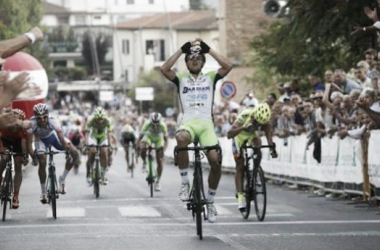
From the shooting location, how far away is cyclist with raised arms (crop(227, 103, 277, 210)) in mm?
19266

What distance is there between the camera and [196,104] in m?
17.3

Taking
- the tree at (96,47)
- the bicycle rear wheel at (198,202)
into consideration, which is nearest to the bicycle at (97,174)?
the bicycle rear wheel at (198,202)

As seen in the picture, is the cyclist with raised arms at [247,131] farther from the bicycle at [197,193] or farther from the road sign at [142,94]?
the road sign at [142,94]

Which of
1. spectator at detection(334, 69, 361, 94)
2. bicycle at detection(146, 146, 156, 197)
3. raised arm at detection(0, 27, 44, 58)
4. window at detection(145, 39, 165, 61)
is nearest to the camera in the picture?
raised arm at detection(0, 27, 44, 58)

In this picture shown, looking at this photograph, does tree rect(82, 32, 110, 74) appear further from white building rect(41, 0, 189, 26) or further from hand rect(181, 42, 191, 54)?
hand rect(181, 42, 191, 54)

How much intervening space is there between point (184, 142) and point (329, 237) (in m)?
2.18

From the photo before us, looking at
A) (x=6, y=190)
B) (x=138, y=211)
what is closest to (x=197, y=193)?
(x=6, y=190)

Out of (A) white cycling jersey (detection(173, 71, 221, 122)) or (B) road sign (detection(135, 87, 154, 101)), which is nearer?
(A) white cycling jersey (detection(173, 71, 221, 122))

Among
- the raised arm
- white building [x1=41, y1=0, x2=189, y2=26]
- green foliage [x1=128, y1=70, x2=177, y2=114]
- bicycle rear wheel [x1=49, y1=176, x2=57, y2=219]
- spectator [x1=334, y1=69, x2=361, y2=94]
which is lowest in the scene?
green foliage [x1=128, y1=70, x2=177, y2=114]

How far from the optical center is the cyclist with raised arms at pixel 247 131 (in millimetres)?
19266

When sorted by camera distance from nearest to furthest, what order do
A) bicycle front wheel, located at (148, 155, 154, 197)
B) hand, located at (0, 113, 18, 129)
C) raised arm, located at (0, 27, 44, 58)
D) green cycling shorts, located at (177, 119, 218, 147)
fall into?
1. hand, located at (0, 113, 18, 129)
2. raised arm, located at (0, 27, 44, 58)
3. green cycling shorts, located at (177, 119, 218, 147)
4. bicycle front wheel, located at (148, 155, 154, 197)

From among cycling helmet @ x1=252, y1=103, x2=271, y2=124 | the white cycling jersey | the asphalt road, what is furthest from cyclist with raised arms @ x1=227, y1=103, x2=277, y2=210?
the white cycling jersey

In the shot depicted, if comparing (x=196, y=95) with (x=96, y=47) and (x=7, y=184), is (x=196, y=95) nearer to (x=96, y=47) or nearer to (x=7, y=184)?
(x=7, y=184)

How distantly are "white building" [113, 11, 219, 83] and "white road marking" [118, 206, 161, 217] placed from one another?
10241 cm
